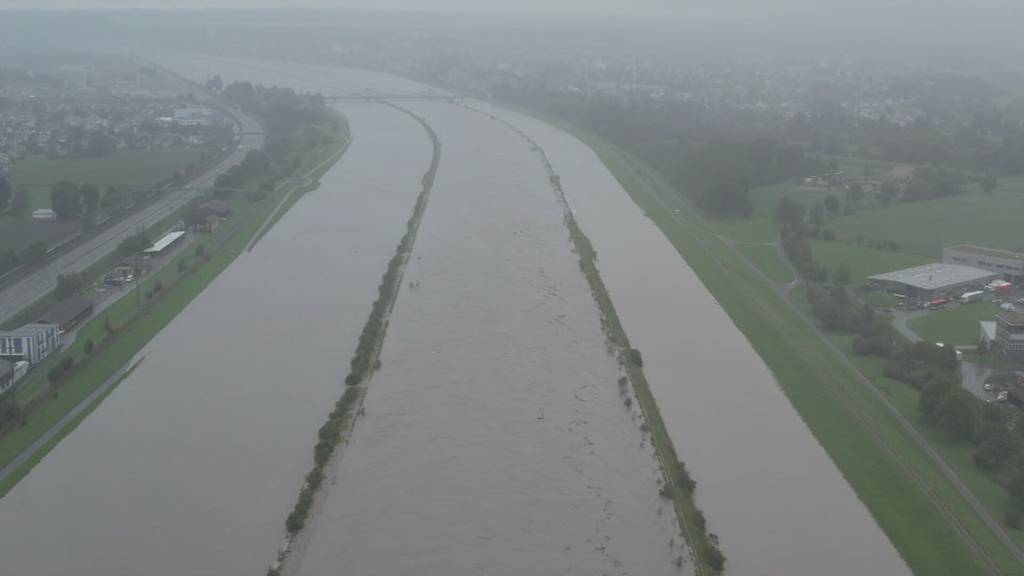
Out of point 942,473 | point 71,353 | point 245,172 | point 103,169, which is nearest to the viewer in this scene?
point 942,473

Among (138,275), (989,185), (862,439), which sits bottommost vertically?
(138,275)

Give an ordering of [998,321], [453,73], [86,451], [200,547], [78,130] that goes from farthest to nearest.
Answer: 1. [453,73]
2. [78,130]
3. [998,321]
4. [86,451]
5. [200,547]

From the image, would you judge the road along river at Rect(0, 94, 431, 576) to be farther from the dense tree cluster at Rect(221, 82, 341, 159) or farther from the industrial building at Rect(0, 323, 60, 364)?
the dense tree cluster at Rect(221, 82, 341, 159)

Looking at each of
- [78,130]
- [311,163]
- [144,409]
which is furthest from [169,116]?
[144,409]

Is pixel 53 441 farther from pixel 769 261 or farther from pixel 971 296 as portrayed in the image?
pixel 971 296

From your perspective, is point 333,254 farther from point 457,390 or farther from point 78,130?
point 78,130

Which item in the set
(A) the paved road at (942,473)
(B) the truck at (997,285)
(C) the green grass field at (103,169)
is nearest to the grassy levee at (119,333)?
(C) the green grass field at (103,169)

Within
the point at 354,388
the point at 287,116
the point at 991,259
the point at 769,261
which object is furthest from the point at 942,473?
the point at 287,116
